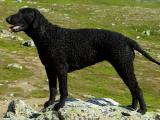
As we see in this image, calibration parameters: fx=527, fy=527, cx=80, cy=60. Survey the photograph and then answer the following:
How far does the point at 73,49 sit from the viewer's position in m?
18.9

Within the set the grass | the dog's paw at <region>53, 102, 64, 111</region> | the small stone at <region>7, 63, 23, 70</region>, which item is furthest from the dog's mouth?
the small stone at <region>7, 63, 23, 70</region>

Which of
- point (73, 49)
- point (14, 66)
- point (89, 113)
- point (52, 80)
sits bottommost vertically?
point (14, 66)

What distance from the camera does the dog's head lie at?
18125 millimetres

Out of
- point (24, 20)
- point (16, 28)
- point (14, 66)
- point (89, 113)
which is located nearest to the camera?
point (16, 28)

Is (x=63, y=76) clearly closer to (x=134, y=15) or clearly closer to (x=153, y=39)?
(x=153, y=39)

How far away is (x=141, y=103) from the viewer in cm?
1884

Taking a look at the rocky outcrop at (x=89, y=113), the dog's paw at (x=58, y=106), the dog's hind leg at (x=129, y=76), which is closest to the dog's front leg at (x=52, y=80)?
the rocky outcrop at (x=89, y=113)

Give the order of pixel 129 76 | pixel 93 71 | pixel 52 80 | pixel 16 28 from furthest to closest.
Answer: pixel 93 71
pixel 52 80
pixel 129 76
pixel 16 28

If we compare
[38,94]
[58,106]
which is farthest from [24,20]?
[38,94]

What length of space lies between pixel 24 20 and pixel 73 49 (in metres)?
2.04

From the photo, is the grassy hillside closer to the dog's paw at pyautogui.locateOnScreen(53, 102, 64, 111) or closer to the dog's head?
the dog's paw at pyautogui.locateOnScreen(53, 102, 64, 111)

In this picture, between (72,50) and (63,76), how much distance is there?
3.48 ft

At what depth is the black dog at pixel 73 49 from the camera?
18.5 meters

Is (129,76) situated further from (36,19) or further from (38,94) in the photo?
(38,94)
